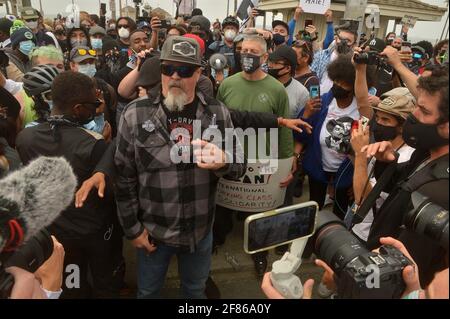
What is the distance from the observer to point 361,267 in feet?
3.95

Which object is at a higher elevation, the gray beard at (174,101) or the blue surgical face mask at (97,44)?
the gray beard at (174,101)

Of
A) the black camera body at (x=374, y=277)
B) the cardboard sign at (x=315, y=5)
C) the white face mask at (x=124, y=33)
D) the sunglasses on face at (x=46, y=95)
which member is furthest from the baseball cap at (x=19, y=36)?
the black camera body at (x=374, y=277)

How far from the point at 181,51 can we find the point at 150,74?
79 cm

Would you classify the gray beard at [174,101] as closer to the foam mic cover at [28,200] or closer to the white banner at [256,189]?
→ the foam mic cover at [28,200]

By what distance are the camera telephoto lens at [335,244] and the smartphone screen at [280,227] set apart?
0.46ft

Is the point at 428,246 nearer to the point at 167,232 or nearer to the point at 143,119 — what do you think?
the point at 167,232

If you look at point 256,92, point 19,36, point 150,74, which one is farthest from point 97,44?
point 256,92

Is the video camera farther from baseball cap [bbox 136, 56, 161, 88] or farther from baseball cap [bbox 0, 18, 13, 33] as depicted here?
baseball cap [bbox 0, 18, 13, 33]

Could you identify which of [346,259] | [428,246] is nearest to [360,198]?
[428,246]

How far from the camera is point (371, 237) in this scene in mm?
2043

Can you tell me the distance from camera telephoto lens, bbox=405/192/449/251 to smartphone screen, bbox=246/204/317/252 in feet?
1.20

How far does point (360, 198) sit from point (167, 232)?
138 centimetres

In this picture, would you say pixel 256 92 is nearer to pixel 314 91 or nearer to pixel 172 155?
pixel 314 91

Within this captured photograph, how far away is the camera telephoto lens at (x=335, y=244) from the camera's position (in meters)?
1.29
